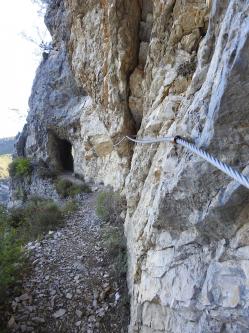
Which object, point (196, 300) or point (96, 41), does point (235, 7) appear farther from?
point (96, 41)

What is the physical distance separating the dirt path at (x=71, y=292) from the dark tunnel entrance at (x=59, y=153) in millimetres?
8471

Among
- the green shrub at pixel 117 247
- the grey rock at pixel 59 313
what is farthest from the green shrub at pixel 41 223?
the grey rock at pixel 59 313

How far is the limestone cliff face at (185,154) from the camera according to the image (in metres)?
1.69

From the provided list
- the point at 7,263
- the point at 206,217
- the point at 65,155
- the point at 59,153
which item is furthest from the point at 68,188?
the point at 206,217

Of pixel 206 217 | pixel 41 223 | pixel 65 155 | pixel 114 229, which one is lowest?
pixel 41 223

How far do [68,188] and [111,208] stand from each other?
15.7 ft

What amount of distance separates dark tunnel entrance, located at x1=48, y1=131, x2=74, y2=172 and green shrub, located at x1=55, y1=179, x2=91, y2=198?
1.95 m

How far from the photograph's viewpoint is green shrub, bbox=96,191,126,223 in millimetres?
6097

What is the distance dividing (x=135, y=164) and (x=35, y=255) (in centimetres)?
253

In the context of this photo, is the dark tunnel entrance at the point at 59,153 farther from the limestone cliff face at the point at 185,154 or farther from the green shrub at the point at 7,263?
the green shrub at the point at 7,263

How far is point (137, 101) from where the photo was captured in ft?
19.2

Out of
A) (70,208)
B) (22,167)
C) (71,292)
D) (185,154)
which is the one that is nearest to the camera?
(185,154)

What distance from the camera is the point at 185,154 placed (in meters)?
2.27

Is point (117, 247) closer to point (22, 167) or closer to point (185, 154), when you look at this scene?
point (185, 154)
